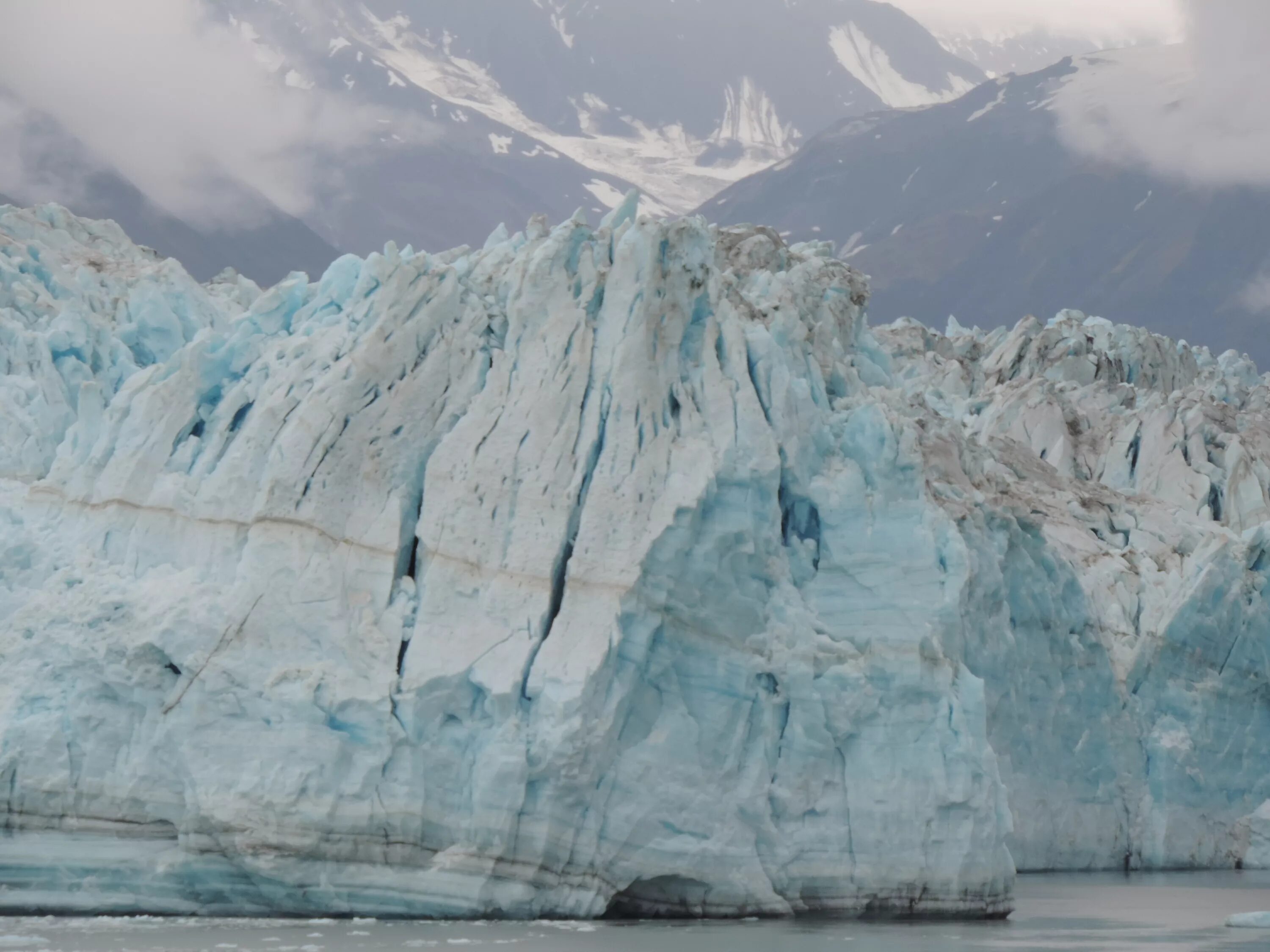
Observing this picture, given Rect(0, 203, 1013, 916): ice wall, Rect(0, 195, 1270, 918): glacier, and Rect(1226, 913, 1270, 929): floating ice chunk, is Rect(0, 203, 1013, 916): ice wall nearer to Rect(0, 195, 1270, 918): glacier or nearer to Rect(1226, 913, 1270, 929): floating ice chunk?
Rect(0, 195, 1270, 918): glacier

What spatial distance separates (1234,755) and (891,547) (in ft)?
35.7

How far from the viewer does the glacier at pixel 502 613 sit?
47.0 feet

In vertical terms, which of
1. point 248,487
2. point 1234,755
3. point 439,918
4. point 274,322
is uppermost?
point 274,322

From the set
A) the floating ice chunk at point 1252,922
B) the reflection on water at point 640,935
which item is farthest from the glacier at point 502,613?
the floating ice chunk at point 1252,922

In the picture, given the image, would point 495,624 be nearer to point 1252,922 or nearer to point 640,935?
point 640,935

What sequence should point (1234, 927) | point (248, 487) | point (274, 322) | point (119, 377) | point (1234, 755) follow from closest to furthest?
point (248, 487) → point (1234, 927) → point (274, 322) → point (119, 377) → point (1234, 755)

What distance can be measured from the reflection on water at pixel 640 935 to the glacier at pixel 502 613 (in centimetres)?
42

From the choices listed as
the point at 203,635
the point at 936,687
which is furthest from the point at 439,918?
the point at 936,687

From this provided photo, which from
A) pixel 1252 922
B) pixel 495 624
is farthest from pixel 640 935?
pixel 1252 922

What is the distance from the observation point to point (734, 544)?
16.1 m

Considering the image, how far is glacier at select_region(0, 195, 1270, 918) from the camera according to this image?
1433 cm

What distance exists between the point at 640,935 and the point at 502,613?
3.11 m

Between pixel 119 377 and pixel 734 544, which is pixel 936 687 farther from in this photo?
pixel 119 377

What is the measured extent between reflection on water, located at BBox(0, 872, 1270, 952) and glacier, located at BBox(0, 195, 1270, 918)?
1.37 ft
